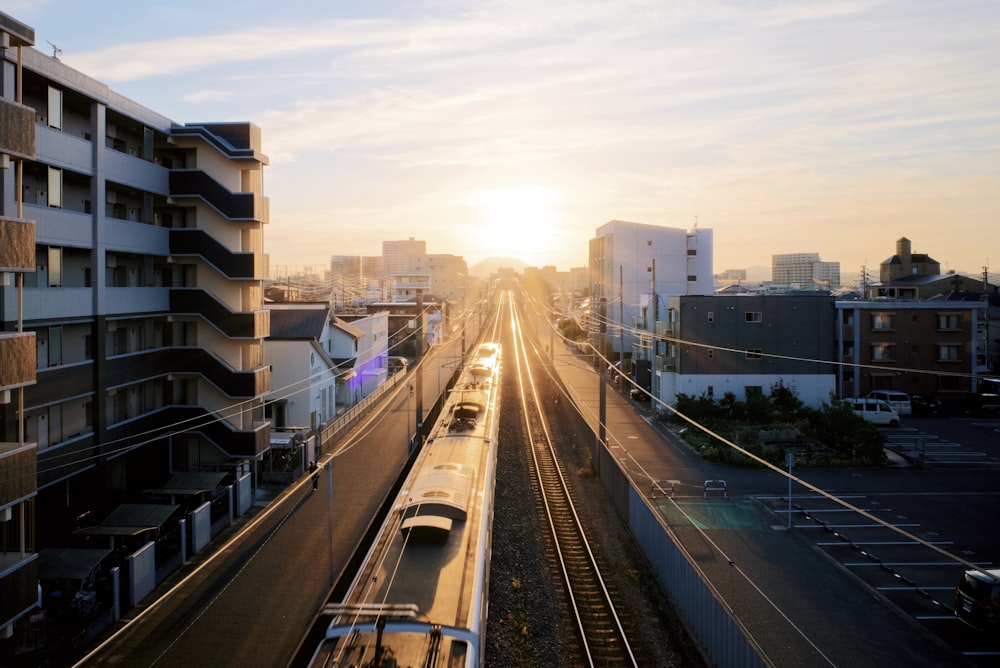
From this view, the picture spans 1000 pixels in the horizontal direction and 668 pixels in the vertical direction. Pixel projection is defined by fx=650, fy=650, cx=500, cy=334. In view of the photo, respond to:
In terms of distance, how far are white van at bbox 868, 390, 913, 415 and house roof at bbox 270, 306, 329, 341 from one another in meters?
23.2

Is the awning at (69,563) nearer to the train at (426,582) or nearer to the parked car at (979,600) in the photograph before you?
the train at (426,582)

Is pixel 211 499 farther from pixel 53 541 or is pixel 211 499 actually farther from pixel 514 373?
pixel 514 373

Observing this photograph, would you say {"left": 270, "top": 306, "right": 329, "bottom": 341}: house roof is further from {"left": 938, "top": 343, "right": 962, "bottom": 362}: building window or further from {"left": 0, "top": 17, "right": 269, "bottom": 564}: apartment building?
{"left": 938, "top": 343, "right": 962, "bottom": 362}: building window

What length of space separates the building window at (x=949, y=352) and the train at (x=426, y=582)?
26.1 meters

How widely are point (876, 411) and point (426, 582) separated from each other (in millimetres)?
23908

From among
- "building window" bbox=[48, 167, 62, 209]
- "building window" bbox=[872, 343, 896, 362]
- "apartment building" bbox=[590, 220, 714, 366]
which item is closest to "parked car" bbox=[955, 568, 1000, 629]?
"building window" bbox=[48, 167, 62, 209]

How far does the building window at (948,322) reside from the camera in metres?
29.2

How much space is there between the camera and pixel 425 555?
317 inches

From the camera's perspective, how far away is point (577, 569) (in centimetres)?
1180

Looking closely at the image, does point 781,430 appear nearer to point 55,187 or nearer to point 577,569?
point 577,569

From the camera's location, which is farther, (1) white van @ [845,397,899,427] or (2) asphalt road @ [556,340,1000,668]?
(1) white van @ [845,397,899,427]

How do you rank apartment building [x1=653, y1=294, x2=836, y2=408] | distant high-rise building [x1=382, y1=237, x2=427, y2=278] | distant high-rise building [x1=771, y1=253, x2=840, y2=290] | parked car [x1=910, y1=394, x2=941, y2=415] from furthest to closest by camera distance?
distant high-rise building [x1=382, y1=237, x2=427, y2=278] < distant high-rise building [x1=771, y1=253, x2=840, y2=290] < parked car [x1=910, y1=394, x2=941, y2=415] < apartment building [x1=653, y1=294, x2=836, y2=408]

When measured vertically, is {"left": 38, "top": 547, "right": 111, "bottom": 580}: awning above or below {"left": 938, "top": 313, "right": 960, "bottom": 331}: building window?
below

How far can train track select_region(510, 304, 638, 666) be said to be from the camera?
29.8 ft
